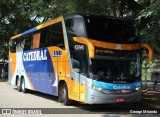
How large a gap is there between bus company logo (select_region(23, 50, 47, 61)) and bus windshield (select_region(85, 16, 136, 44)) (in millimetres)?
4406

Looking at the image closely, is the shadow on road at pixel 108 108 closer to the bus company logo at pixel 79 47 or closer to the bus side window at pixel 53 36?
the bus company logo at pixel 79 47

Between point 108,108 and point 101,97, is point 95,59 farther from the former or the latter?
point 108,108

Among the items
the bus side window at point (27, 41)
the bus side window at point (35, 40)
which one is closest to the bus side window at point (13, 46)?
the bus side window at point (27, 41)

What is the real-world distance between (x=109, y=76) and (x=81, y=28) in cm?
218

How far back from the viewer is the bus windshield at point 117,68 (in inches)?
506

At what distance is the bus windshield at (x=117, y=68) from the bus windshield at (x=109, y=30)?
25.8 inches

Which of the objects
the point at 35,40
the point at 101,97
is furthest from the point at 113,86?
the point at 35,40

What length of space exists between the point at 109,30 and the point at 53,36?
346cm

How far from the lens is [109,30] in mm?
13766

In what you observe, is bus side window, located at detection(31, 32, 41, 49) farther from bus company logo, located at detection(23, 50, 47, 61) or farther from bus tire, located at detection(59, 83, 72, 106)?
bus tire, located at detection(59, 83, 72, 106)

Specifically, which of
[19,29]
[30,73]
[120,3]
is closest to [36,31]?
[30,73]

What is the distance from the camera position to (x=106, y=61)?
513 inches

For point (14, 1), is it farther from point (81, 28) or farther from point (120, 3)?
point (81, 28)

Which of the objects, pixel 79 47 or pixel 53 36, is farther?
pixel 53 36
